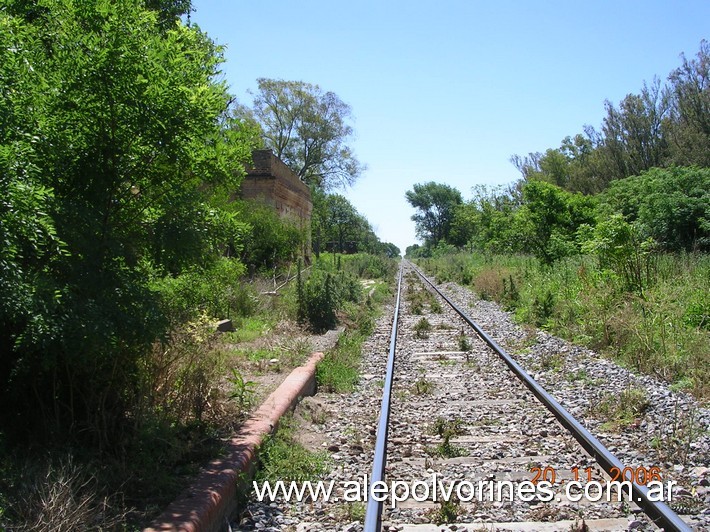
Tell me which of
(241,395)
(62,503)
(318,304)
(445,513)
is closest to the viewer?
(62,503)

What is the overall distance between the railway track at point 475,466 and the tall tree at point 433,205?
106363 mm

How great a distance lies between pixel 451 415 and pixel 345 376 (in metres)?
2.59

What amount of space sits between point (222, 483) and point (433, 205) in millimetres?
114940

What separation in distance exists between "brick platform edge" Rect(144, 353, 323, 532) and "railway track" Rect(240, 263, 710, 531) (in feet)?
0.87

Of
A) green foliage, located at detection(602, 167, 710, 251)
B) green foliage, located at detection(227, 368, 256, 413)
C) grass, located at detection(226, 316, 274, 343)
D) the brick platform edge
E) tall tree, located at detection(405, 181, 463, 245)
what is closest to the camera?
the brick platform edge

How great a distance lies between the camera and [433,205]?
11712cm

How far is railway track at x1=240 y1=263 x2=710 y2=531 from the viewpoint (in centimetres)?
411

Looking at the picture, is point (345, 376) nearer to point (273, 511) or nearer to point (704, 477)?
point (273, 511)

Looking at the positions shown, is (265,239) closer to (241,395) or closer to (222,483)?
(241,395)

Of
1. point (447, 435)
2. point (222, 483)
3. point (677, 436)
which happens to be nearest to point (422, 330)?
point (447, 435)

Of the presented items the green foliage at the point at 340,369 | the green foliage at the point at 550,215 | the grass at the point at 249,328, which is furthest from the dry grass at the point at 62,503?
the green foliage at the point at 550,215

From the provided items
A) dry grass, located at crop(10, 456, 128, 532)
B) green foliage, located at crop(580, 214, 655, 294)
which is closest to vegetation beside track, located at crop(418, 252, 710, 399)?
green foliage, located at crop(580, 214, 655, 294)

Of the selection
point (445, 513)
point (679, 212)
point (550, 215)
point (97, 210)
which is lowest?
point (445, 513)

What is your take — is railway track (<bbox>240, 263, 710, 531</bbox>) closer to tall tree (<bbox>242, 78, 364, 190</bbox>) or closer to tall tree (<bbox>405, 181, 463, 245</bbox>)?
tall tree (<bbox>242, 78, 364, 190</bbox>)
